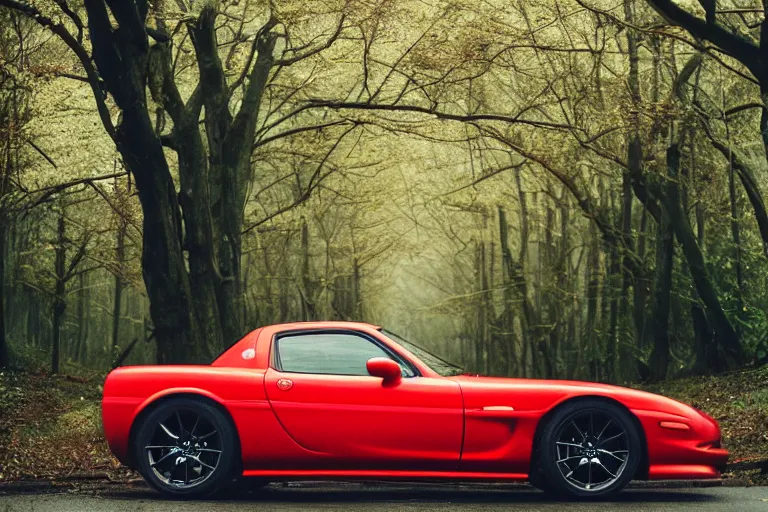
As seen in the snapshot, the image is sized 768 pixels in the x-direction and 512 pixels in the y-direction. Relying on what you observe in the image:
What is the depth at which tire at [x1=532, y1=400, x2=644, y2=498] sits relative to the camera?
7.86 metres

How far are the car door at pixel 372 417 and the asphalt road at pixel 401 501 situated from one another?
338 millimetres

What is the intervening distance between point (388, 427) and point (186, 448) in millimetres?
1498

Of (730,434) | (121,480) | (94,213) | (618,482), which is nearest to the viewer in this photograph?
(618,482)

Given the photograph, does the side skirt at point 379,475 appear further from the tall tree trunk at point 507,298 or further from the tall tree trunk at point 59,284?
the tall tree trunk at point 59,284

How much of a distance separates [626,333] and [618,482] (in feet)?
62.4

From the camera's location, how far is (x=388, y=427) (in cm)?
796

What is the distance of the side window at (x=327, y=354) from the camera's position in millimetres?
8242

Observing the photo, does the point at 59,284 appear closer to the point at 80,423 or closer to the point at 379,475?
the point at 80,423

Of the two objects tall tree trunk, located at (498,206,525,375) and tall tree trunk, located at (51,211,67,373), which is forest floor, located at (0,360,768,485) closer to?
tall tree trunk, located at (51,211,67,373)

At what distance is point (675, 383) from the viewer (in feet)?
69.7

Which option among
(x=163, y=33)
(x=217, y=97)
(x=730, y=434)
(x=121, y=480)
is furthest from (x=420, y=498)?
(x=217, y=97)

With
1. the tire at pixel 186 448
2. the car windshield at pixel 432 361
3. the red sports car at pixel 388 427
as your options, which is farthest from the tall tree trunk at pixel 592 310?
the tire at pixel 186 448

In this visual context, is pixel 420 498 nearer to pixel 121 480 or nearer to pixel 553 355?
pixel 121 480

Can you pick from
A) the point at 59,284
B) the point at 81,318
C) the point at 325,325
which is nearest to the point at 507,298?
the point at 59,284
